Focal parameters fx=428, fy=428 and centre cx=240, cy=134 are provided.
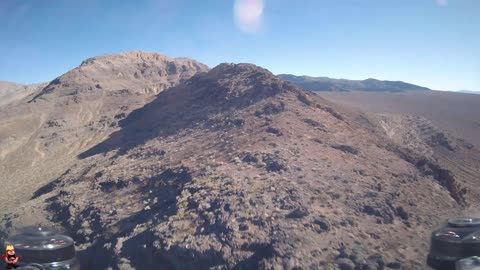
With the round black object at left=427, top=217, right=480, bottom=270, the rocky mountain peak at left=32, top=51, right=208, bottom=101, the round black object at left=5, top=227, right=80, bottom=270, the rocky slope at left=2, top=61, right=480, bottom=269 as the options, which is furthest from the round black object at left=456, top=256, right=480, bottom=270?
the rocky mountain peak at left=32, top=51, right=208, bottom=101

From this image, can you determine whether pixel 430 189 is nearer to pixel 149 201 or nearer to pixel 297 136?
pixel 297 136

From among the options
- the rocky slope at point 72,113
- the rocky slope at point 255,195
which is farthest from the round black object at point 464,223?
the rocky slope at point 72,113

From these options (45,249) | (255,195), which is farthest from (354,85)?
(45,249)

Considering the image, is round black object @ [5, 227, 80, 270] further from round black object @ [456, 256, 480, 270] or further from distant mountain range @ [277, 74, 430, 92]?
distant mountain range @ [277, 74, 430, 92]

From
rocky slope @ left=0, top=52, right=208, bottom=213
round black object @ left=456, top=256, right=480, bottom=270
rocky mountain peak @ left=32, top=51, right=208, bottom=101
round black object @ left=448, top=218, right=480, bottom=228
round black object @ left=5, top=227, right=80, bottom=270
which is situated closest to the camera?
round black object @ left=456, top=256, right=480, bottom=270

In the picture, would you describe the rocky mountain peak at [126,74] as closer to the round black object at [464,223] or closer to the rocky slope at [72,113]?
the rocky slope at [72,113]
